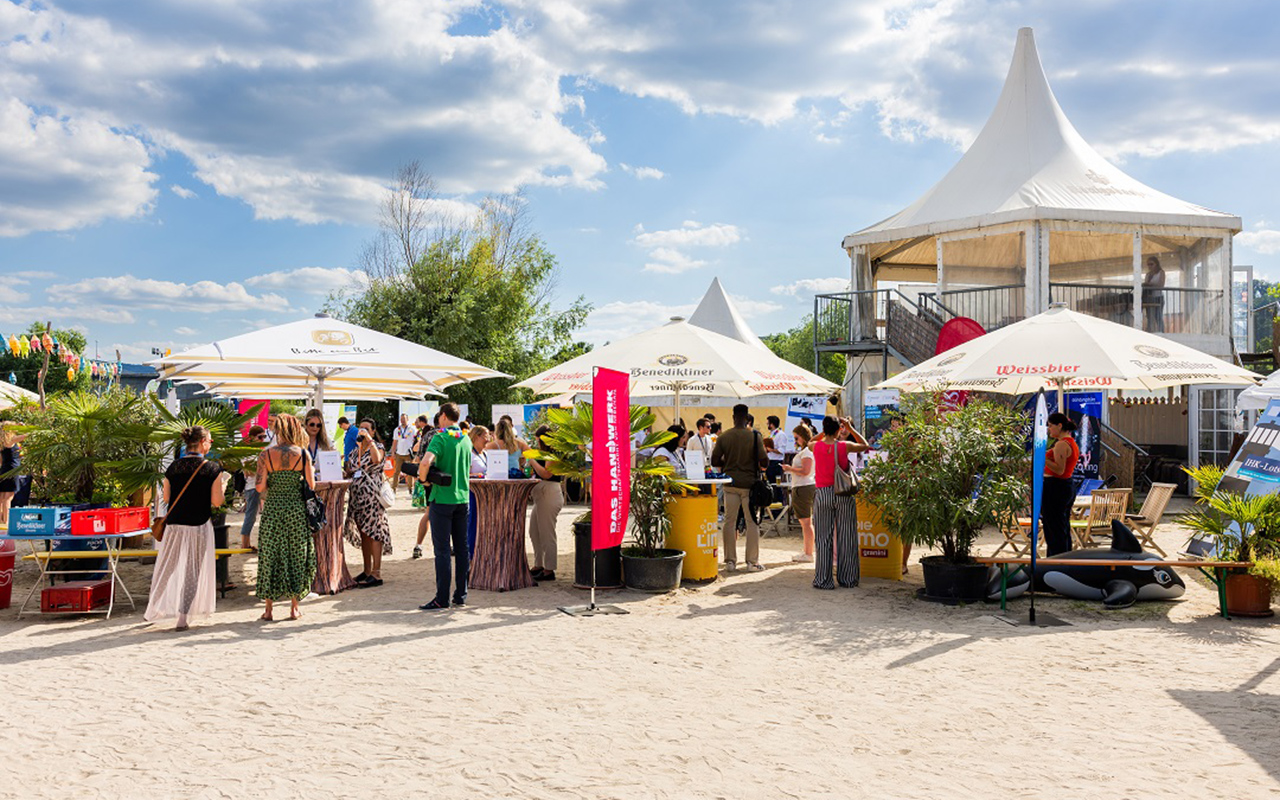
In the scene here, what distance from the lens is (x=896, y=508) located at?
870cm

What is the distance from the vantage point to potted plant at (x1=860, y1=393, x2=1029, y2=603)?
8.48m

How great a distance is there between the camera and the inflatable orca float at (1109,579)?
8.59 m

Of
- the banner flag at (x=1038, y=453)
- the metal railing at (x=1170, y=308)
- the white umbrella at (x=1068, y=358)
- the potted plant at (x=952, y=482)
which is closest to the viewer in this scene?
the banner flag at (x=1038, y=453)

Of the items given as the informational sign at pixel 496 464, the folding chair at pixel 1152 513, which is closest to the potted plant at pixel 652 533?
the informational sign at pixel 496 464

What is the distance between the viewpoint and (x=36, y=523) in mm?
8008

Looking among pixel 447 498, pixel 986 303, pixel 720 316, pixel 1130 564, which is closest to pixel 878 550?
pixel 1130 564

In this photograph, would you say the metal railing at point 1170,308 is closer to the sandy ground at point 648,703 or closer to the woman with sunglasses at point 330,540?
the sandy ground at point 648,703

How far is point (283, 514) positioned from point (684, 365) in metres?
4.40

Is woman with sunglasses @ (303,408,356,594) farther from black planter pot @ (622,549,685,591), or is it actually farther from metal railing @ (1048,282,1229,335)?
metal railing @ (1048,282,1229,335)

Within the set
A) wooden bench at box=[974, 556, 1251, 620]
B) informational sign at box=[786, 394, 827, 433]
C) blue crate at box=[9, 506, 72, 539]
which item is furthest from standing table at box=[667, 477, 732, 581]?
informational sign at box=[786, 394, 827, 433]

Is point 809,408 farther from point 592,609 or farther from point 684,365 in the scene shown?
point 592,609

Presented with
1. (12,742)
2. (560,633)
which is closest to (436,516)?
(560,633)

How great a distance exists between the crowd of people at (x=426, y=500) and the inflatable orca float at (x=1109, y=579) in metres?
1.56

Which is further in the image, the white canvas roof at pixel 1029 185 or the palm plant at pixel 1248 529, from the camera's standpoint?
the white canvas roof at pixel 1029 185
